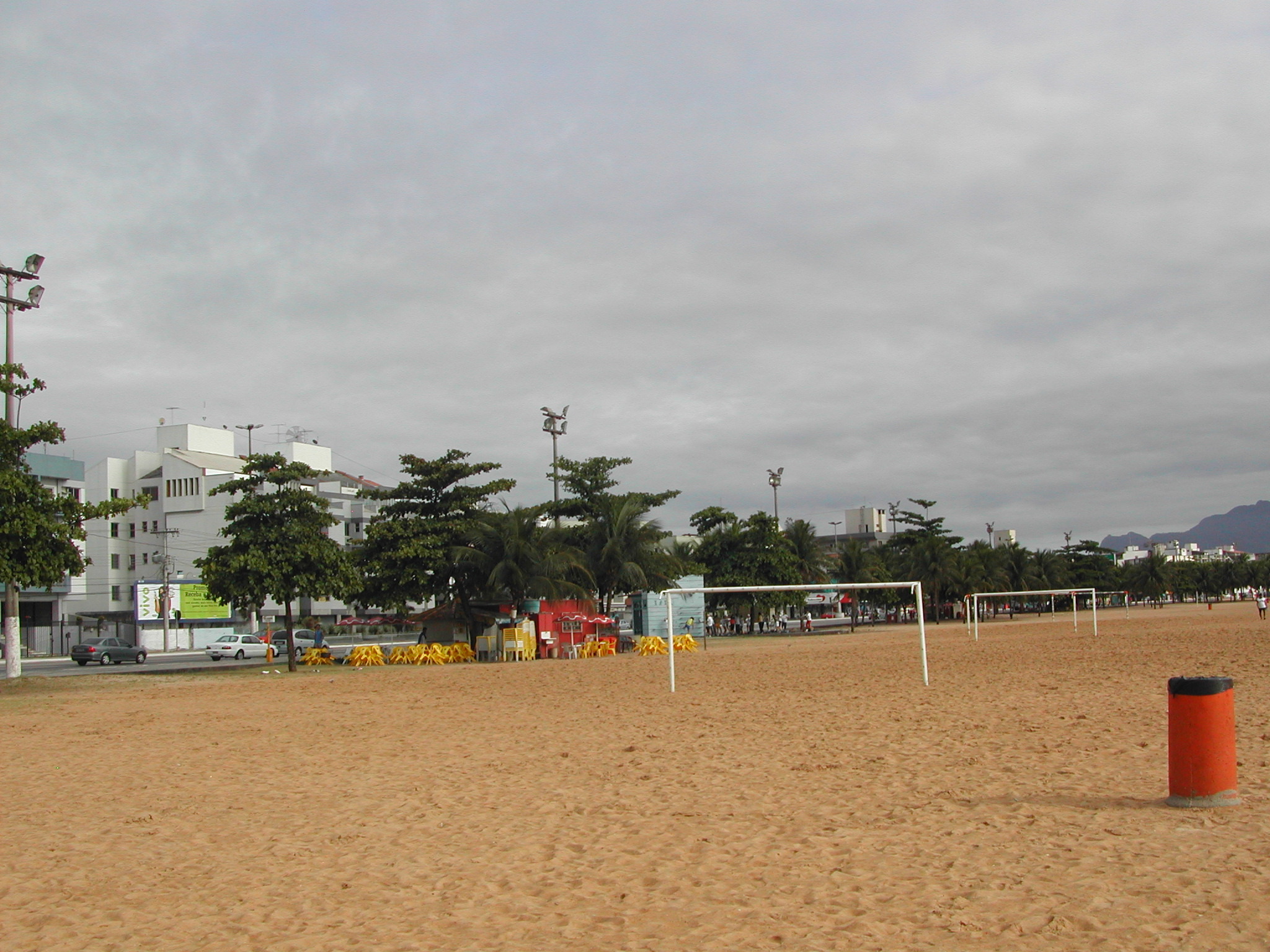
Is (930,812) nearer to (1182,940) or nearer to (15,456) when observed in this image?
(1182,940)

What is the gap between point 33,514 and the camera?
72.4 feet

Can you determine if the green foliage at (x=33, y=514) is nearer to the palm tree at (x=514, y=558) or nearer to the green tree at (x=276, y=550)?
the green tree at (x=276, y=550)

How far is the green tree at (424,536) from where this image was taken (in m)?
34.9

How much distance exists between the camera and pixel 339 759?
38.8 ft

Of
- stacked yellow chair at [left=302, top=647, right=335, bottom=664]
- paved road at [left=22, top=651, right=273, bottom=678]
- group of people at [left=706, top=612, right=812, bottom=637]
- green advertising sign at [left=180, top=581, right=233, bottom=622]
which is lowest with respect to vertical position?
group of people at [left=706, top=612, right=812, bottom=637]

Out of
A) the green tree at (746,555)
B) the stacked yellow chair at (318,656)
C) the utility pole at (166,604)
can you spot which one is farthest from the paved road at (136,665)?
the green tree at (746,555)

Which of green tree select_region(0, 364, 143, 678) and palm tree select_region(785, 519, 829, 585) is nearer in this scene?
green tree select_region(0, 364, 143, 678)

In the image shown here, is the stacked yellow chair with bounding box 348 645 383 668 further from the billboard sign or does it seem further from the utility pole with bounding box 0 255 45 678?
the billboard sign

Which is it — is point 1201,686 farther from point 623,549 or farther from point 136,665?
point 136,665

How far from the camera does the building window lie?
71.6 metres

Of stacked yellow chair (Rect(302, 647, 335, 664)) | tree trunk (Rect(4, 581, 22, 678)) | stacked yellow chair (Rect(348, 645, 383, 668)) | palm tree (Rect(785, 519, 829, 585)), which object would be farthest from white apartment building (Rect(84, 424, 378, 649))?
tree trunk (Rect(4, 581, 22, 678))

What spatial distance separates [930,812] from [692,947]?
330cm

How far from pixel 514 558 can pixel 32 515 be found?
1641 cm

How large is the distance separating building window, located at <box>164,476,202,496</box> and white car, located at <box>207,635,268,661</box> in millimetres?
27554
